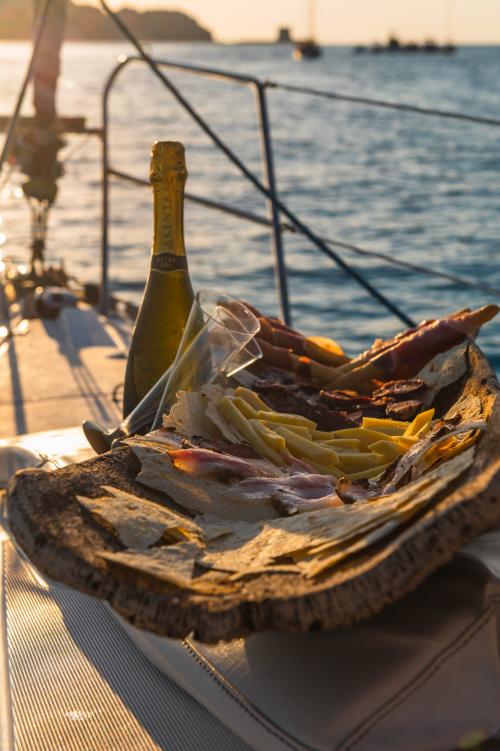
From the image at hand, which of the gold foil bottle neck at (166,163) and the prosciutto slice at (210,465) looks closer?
the prosciutto slice at (210,465)

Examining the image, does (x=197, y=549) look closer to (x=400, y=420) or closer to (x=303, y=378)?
(x=400, y=420)

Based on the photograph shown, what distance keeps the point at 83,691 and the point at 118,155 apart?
21.7 metres

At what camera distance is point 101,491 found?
1136 millimetres

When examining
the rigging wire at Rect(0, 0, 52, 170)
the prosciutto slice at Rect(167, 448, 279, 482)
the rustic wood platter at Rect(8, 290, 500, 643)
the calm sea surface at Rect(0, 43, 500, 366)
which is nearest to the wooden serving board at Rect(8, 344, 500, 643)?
the rustic wood platter at Rect(8, 290, 500, 643)

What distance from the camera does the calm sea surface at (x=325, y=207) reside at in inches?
373

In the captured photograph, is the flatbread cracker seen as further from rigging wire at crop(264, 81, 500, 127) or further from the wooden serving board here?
rigging wire at crop(264, 81, 500, 127)

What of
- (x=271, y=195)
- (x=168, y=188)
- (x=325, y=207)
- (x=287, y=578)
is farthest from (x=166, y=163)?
(x=325, y=207)

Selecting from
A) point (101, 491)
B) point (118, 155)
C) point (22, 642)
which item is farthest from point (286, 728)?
point (118, 155)

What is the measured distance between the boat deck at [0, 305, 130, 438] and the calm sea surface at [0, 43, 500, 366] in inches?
39.8

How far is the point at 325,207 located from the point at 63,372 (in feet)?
41.0

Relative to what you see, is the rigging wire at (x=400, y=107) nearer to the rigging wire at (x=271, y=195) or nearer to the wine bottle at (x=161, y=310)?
the rigging wire at (x=271, y=195)

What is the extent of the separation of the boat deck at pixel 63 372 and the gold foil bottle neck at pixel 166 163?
1007mm

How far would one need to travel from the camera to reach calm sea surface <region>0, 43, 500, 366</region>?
373 inches

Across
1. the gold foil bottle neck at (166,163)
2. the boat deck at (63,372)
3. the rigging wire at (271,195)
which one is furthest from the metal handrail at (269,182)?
the gold foil bottle neck at (166,163)
